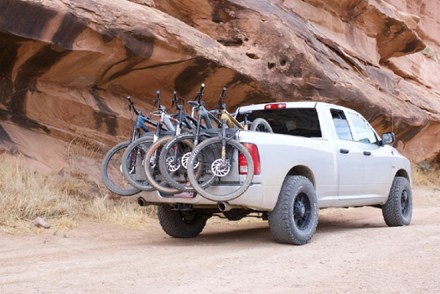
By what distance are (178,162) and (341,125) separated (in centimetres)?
304

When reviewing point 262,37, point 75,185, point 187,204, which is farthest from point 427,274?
point 262,37

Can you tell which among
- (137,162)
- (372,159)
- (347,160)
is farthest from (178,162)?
(372,159)

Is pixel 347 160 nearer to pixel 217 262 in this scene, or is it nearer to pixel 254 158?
pixel 254 158

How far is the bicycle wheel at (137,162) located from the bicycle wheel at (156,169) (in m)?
0.16

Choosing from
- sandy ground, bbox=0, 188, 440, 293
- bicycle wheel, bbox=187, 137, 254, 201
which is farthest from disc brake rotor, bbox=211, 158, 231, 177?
sandy ground, bbox=0, 188, 440, 293

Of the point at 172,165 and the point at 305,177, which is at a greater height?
the point at 305,177

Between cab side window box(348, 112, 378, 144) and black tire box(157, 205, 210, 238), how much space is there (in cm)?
278

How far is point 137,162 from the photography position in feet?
23.3

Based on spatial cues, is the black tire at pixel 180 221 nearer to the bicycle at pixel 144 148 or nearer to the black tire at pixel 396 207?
the bicycle at pixel 144 148

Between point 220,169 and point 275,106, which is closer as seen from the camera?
point 220,169

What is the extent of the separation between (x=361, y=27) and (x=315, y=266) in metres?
16.9

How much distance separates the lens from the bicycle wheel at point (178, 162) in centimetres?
649

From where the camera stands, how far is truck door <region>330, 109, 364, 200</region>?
26.1ft

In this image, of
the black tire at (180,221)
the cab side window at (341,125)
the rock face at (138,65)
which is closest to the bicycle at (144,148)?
the black tire at (180,221)
